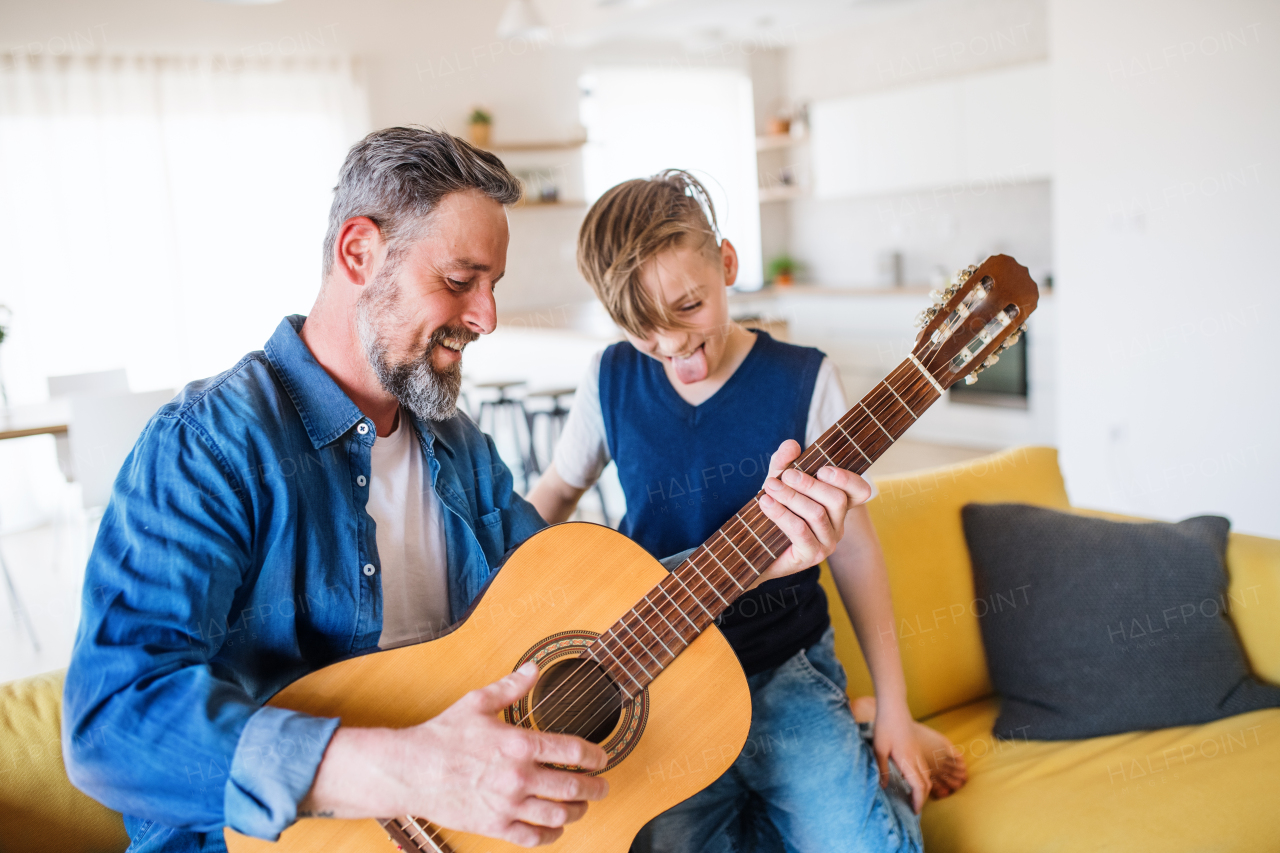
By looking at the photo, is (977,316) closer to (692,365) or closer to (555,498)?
(692,365)

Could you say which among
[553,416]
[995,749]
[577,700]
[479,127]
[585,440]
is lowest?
[995,749]

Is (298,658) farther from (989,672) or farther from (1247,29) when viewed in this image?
(1247,29)

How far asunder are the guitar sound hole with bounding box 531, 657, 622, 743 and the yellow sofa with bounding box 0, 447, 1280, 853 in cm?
69

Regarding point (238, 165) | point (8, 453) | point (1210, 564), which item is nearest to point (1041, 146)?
point (1210, 564)

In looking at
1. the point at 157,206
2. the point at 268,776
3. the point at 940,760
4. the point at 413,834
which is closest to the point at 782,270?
the point at 157,206

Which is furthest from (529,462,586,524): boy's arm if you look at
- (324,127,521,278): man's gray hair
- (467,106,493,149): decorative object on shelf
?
(467,106,493,149): decorative object on shelf

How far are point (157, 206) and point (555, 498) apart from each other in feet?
16.3

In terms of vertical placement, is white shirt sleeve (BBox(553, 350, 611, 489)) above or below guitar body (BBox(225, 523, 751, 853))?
above

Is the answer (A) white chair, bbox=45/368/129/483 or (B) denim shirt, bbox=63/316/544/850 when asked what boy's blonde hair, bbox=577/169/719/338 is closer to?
(B) denim shirt, bbox=63/316/544/850

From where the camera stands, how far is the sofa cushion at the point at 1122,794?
4.65 ft

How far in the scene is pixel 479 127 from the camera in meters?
6.35

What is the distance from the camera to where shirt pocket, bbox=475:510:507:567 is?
1.35 metres

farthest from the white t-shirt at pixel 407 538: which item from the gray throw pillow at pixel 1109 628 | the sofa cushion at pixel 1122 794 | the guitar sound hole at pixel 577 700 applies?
the gray throw pillow at pixel 1109 628

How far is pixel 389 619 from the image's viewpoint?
1.24 meters
